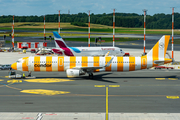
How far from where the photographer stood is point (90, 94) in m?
38.7

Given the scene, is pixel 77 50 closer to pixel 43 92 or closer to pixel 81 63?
pixel 81 63

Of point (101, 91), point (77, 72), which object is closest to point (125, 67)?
point (77, 72)

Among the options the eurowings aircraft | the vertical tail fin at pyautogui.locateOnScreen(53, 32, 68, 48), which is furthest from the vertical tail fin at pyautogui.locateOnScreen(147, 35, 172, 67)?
the vertical tail fin at pyautogui.locateOnScreen(53, 32, 68, 48)

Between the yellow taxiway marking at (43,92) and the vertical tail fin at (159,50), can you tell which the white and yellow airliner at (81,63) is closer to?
the vertical tail fin at (159,50)

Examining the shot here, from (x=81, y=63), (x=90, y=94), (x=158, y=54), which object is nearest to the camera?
(x=90, y=94)

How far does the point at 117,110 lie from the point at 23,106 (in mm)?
11217

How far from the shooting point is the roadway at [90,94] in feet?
103

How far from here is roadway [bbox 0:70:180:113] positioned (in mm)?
31422

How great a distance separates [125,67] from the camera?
51812mm

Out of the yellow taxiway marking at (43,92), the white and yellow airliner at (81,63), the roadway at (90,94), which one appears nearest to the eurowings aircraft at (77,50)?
the roadway at (90,94)

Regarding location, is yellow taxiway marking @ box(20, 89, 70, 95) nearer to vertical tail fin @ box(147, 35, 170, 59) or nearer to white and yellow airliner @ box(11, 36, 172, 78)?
white and yellow airliner @ box(11, 36, 172, 78)

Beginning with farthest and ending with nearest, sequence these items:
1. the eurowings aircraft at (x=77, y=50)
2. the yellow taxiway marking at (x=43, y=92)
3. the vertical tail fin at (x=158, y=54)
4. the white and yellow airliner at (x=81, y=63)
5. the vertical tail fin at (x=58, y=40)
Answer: the eurowings aircraft at (x=77, y=50) → the vertical tail fin at (x=58, y=40) → the vertical tail fin at (x=158, y=54) → the white and yellow airliner at (x=81, y=63) → the yellow taxiway marking at (x=43, y=92)

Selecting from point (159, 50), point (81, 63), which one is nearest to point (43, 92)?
point (81, 63)

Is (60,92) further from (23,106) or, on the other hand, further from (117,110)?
(117,110)
